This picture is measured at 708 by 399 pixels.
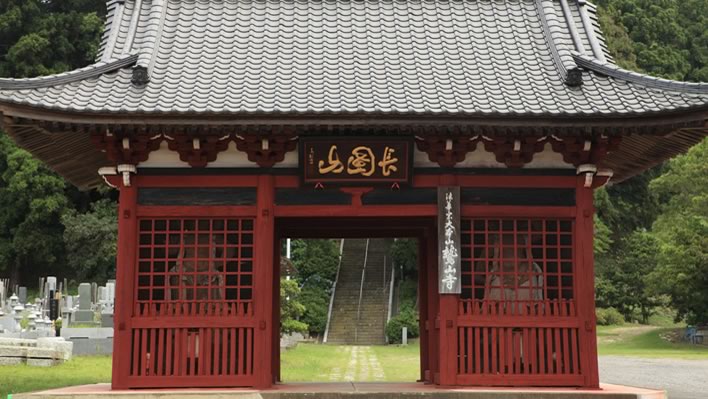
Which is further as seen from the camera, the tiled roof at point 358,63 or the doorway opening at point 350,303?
the doorway opening at point 350,303

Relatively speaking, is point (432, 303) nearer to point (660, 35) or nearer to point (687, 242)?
point (687, 242)

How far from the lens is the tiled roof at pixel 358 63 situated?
10.4m

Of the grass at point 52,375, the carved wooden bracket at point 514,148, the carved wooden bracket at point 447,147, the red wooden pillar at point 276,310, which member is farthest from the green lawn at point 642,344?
the carved wooden bracket at point 447,147

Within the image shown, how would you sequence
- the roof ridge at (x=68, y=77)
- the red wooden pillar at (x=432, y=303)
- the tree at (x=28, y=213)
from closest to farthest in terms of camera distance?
the roof ridge at (x=68, y=77), the red wooden pillar at (x=432, y=303), the tree at (x=28, y=213)

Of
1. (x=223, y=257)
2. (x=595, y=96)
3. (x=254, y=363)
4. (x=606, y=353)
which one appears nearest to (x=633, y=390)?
(x=595, y=96)

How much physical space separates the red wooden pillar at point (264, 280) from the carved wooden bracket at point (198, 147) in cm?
68

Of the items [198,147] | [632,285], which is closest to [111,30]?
[198,147]

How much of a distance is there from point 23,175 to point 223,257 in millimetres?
38094

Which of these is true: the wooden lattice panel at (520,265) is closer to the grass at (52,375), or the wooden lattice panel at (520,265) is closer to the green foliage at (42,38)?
the grass at (52,375)

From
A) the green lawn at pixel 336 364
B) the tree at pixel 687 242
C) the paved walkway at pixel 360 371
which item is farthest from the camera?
the tree at pixel 687 242

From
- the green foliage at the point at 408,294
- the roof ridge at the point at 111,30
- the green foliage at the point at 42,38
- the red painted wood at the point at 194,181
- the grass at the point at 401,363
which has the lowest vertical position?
the grass at the point at 401,363

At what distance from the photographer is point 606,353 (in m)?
29.0

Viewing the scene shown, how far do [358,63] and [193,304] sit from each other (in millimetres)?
4165

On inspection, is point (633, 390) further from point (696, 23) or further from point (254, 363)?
point (696, 23)
